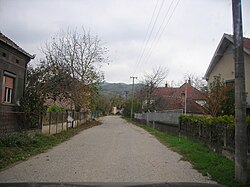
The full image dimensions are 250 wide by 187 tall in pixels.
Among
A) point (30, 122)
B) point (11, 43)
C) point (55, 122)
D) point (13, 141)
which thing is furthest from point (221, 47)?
point (13, 141)

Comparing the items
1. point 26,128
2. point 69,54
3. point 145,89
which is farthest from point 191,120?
point 145,89

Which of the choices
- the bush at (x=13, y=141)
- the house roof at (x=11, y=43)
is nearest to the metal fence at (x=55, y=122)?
the house roof at (x=11, y=43)

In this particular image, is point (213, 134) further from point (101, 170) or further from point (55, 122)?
point (55, 122)

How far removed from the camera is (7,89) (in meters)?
17.5

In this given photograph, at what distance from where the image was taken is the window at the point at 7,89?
16.9m

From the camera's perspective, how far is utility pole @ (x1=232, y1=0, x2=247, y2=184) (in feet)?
23.3

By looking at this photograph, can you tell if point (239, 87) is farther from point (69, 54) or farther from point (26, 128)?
point (69, 54)

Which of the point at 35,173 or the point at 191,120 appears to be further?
the point at 191,120

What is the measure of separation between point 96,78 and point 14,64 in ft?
72.1

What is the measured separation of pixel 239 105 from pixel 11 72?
539 inches

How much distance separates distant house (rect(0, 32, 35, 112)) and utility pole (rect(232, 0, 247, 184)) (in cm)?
1164

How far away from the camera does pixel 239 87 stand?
7.44 m

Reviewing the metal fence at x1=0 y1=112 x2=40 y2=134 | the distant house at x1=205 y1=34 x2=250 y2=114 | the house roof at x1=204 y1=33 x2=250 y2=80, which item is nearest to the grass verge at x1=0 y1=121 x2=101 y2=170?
the metal fence at x1=0 y1=112 x2=40 y2=134

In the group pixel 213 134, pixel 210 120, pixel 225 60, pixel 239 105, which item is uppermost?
pixel 225 60
